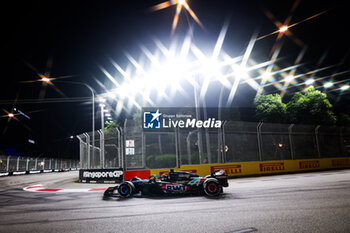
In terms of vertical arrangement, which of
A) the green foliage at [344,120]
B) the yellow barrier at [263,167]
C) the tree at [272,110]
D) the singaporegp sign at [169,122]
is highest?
the tree at [272,110]

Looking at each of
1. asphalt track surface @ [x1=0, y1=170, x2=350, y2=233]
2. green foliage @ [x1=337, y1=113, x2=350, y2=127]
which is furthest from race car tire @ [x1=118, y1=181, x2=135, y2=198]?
green foliage @ [x1=337, y1=113, x2=350, y2=127]

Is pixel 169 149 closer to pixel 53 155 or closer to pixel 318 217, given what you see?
pixel 318 217

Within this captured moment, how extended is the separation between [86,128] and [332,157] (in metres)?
47.3

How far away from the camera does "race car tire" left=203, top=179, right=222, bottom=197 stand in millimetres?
7188

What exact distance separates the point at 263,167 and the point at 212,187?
10.2 meters

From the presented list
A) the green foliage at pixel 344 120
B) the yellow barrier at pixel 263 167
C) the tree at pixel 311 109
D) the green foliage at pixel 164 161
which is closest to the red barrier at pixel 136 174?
the yellow barrier at pixel 263 167

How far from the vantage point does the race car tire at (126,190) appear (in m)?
7.21

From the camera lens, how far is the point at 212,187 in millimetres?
7273

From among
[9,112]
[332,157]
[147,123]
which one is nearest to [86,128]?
[9,112]

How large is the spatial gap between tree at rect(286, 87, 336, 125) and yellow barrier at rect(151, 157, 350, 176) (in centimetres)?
669

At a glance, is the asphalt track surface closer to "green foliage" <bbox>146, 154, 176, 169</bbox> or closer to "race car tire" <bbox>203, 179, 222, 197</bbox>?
"race car tire" <bbox>203, 179, 222, 197</bbox>

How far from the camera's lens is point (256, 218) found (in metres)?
4.12

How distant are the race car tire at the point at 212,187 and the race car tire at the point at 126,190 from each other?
2542mm

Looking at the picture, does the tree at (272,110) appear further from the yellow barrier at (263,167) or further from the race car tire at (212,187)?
the race car tire at (212,187)
